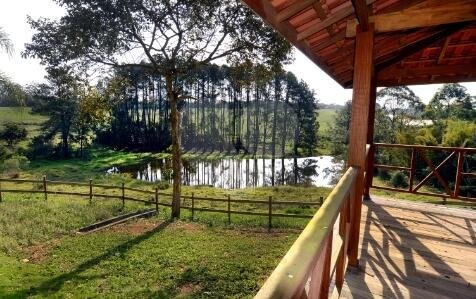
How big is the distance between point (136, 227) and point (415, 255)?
37.2 feet

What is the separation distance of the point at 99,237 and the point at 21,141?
38.6 metres

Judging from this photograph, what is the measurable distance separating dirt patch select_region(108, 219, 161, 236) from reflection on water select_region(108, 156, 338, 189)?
1893 centimetres

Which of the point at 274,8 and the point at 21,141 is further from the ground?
the point at 274,8

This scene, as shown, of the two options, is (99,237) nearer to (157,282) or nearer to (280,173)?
(157,282)

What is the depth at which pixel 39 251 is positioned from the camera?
10.5 metres

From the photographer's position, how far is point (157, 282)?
8.48 metres

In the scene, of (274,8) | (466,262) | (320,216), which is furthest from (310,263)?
(466,262)

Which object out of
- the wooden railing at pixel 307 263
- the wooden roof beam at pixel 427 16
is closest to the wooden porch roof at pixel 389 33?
the wooden roof beam at pixel 427 16

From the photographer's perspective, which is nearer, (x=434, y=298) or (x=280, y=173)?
(x=434, y=298)

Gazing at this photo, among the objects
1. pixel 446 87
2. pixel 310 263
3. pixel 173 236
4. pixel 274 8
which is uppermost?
pixel 446 87

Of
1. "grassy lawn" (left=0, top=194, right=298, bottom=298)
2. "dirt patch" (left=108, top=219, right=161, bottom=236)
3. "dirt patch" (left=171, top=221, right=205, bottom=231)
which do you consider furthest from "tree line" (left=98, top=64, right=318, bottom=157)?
"grassy lawn" (left=0, top=194, right=298, bottom=298)

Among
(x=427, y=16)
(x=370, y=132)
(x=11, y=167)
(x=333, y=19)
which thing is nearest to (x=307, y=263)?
(x=333, y=19)

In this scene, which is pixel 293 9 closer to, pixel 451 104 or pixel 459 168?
pixel 459 168

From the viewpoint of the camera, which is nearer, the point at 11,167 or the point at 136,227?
the point at 136,227
